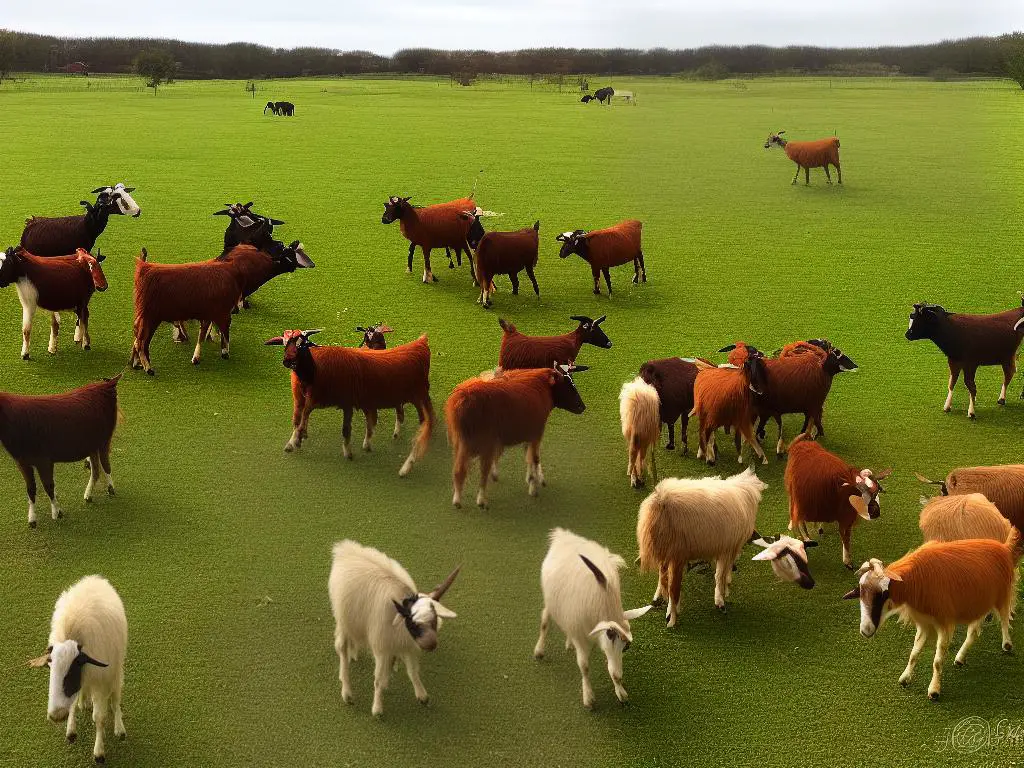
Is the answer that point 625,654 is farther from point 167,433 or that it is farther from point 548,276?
point 548,276

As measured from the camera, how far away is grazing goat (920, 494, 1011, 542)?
559 cm

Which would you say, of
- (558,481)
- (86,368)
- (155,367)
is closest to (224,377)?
(155,367)

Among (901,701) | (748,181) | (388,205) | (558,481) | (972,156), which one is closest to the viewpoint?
(901,701)

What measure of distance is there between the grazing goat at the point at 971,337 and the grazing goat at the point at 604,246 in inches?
149

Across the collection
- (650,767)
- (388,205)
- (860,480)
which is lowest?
(650,767)

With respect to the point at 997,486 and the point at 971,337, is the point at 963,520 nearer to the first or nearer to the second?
the point at 997,486

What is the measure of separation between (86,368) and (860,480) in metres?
6.76

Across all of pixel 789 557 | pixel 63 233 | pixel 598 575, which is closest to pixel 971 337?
pixel 789 557

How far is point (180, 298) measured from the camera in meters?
8.96

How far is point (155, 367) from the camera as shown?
920cm

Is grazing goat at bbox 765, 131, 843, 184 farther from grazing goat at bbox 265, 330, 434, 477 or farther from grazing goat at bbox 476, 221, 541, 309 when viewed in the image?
grazing goat at bbox 265, 330, 434, 477

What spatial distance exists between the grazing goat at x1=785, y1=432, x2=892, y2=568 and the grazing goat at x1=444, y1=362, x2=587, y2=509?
5.84 feet

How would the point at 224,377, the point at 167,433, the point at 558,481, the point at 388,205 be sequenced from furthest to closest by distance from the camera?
the point at 388,205 → the point at 224,377 → the point at 167,433 → the point at 558,481

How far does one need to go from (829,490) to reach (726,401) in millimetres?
1323
